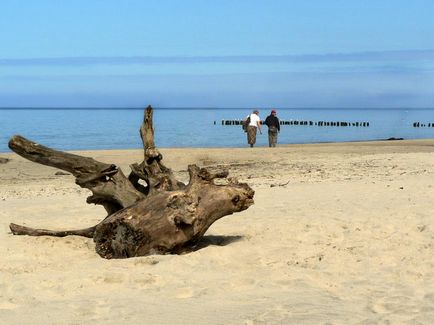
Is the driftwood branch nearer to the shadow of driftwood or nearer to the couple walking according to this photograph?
the shadow of driftwood

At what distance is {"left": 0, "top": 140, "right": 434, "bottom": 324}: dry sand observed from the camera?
17.8 feet

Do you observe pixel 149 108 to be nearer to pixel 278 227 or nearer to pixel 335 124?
pixel 278 227

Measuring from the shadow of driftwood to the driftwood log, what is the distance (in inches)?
3.0

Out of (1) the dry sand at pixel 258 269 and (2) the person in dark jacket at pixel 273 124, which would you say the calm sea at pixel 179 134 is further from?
(1) the dry sand at pixel 258 269

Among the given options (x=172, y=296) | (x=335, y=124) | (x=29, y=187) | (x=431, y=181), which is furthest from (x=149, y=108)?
(x=335, y=124)

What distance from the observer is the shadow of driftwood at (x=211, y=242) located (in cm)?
783

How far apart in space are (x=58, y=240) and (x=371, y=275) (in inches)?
166

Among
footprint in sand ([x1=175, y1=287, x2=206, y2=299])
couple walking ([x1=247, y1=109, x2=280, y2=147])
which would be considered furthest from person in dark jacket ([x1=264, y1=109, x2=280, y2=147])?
footprint in sand ([x1=175, y1=287, x2=206, y2=299])

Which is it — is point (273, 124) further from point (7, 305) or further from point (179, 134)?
point (179, 134)

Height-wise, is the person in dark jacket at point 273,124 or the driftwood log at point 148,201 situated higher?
the person in dark jacket at point 273,124

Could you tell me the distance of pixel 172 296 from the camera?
19.4 feet

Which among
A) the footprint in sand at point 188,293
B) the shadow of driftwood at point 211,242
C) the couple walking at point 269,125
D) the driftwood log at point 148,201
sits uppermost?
the couple walking at point 269,125

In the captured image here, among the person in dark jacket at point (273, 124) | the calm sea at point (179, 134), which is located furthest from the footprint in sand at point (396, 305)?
the calm sea at point (179, 134)

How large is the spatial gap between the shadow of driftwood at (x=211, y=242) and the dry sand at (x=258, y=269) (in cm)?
4
